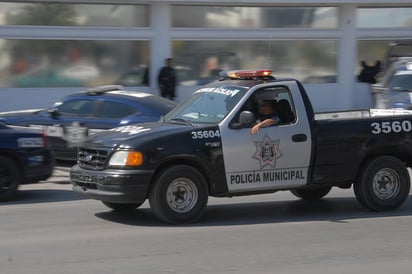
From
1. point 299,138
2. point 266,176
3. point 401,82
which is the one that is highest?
point 401,82

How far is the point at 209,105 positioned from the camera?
937cm

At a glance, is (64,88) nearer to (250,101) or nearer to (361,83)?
(361,83)

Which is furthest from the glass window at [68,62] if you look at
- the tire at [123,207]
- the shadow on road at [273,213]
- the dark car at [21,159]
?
the tire at [123,207]

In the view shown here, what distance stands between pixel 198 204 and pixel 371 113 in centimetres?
345

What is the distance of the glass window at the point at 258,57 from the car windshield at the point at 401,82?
4.80 m

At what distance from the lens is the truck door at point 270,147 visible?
8.95 m

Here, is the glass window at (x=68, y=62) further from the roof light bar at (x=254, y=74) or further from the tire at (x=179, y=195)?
the tire at (x=179, y=195)

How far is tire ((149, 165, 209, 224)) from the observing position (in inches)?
339

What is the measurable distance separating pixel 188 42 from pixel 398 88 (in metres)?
7.33

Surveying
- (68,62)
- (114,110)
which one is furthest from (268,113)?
(68,62)

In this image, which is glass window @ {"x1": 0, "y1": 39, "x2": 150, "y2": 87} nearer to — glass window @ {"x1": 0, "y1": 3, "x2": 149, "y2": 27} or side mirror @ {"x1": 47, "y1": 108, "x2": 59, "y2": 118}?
glass window @ {"x1": 0, "y1": 3, "x2": 149, "y2": 27}

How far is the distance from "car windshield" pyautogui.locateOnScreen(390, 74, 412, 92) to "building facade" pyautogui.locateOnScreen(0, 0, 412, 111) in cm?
352

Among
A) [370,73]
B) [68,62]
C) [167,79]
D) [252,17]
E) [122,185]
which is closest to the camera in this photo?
[122,185]

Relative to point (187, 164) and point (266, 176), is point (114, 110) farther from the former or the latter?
point (266, 176)
